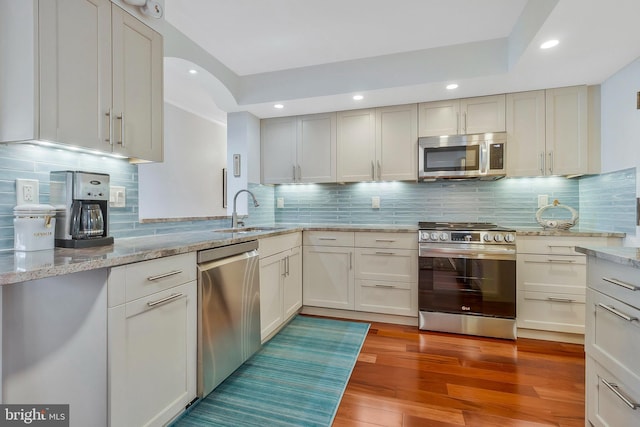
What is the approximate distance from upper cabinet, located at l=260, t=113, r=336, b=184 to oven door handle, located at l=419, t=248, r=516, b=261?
1282 mm

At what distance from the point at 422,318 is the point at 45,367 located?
2570 mm

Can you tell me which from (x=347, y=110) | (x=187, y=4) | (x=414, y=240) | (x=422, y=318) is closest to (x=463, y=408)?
(x=422, y=318)

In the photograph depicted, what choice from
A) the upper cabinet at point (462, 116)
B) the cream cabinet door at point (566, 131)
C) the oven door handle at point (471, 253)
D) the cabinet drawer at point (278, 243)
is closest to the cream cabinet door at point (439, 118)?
the upper cabinet at point (462, 116)

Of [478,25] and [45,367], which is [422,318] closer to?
[478,25]

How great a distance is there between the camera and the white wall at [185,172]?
4.24 metres

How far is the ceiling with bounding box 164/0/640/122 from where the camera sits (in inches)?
77.0

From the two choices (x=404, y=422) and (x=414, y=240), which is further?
(x=414, y=240)

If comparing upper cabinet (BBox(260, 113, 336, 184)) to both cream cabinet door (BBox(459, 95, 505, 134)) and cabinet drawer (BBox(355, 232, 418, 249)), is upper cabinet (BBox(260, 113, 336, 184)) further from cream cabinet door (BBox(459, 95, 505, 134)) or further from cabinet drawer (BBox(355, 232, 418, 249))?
cream cabinet door (BBox(459, 95, 505, 134))

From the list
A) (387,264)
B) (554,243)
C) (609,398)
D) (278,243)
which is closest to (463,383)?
(609,398)

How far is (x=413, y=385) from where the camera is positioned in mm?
1935

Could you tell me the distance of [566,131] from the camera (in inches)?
107

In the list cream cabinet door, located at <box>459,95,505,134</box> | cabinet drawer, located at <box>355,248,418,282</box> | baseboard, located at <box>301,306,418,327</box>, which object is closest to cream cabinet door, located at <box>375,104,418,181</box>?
cream cabinet door, located at <box>459,95,505,134</box>

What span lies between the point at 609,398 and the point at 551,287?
58.5 inches

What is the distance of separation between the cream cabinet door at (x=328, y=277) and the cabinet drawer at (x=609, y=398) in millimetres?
1878
